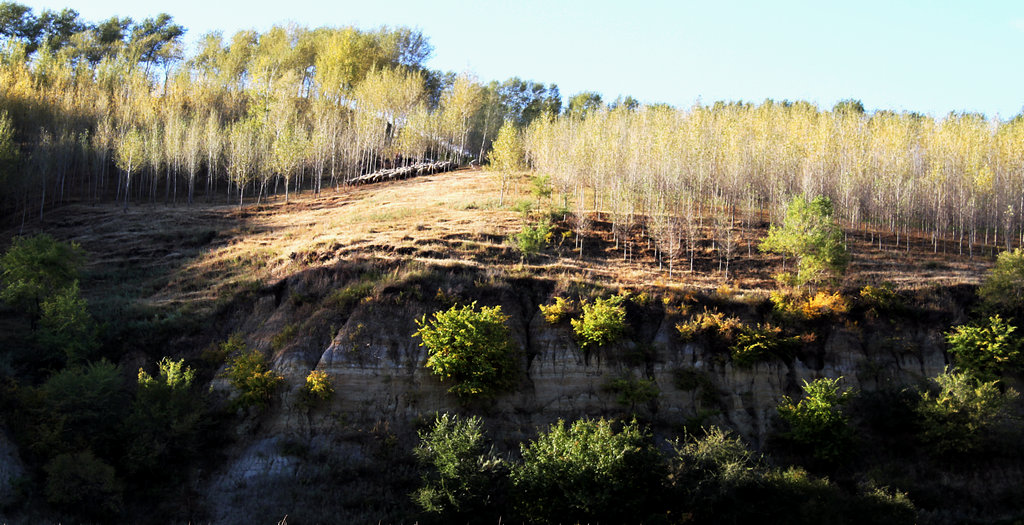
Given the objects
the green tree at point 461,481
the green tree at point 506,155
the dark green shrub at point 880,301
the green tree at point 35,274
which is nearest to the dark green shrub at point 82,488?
the green tree at point 461,481

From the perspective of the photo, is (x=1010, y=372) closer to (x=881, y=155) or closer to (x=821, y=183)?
(x=821, y=183)

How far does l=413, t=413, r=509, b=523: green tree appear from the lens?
2598cm

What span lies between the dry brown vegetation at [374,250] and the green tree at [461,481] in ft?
45.3

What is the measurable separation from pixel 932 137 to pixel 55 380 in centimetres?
7014

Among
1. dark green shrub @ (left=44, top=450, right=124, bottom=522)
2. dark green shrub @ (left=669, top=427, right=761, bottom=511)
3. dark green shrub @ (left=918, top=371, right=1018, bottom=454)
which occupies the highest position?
dark green shrub @ (left=918, top=371, right=1018, bottom=454)

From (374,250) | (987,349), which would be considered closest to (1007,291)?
(987,349)

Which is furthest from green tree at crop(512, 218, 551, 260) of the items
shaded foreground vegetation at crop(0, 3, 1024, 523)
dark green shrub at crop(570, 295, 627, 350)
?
dark green shrub at crop(570, 295, 627, 350)

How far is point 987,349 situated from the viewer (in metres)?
35.6

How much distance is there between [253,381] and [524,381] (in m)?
12.4

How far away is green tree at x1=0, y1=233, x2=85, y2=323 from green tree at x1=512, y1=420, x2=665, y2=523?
28.4 metres

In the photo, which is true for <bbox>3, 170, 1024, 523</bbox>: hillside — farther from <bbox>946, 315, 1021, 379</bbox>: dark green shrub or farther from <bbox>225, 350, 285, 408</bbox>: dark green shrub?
<bbox>946, 315, 1021, 379</bbox>: dark green shrub

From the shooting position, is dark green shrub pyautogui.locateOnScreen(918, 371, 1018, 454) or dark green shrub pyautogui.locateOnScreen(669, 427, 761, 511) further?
dark green shrub pyautogui.locateOnScreen(918, 371, 1018, 454)

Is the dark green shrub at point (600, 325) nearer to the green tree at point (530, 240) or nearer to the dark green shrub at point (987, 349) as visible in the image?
the green tree at point (530, 240)

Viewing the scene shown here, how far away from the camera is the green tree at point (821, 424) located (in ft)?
104
